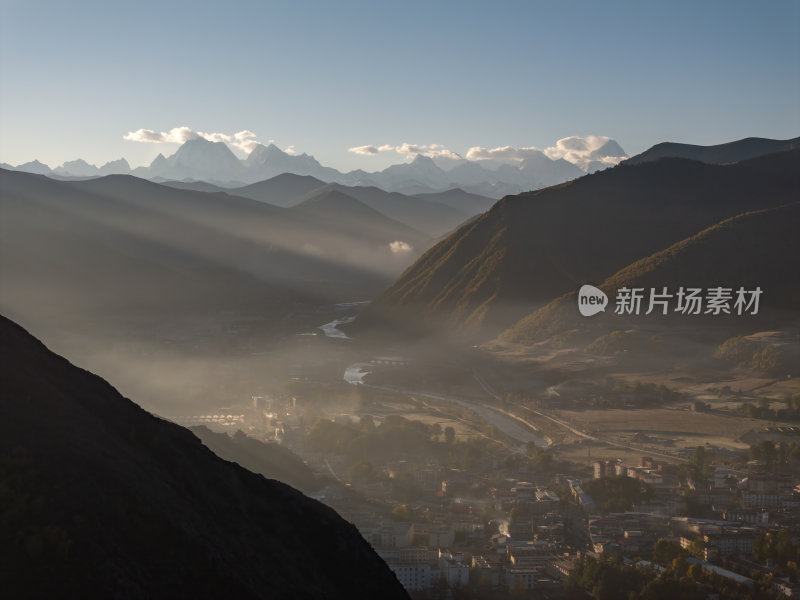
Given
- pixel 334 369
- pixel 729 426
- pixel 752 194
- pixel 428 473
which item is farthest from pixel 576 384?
pixel 752 194

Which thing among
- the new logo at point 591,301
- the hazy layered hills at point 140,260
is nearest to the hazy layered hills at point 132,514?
the new logo at point 591,301

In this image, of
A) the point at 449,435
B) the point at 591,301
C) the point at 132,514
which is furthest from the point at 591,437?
the point at 132,514

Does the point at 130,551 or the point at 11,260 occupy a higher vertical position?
the point at 11,260

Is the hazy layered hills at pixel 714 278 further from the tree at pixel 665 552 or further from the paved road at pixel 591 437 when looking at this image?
the tree at pixel 665 552

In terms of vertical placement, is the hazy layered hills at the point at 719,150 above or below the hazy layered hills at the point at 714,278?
above

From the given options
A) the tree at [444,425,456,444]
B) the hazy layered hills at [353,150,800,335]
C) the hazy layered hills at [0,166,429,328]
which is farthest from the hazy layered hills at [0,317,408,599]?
the hazy layered hills at [0,166,429,328]

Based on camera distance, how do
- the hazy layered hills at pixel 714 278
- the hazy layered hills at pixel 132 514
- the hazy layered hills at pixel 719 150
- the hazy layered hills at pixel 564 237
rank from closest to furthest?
the hazy layered hills at pixel 132 514
the hazy layered hills at pixel 714 278
the hazy layered hills at pixel 564 237
the hazy layered hills at pixel 719 150

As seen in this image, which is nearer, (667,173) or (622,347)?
(622,347)

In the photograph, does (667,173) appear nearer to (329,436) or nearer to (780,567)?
(329,436)
